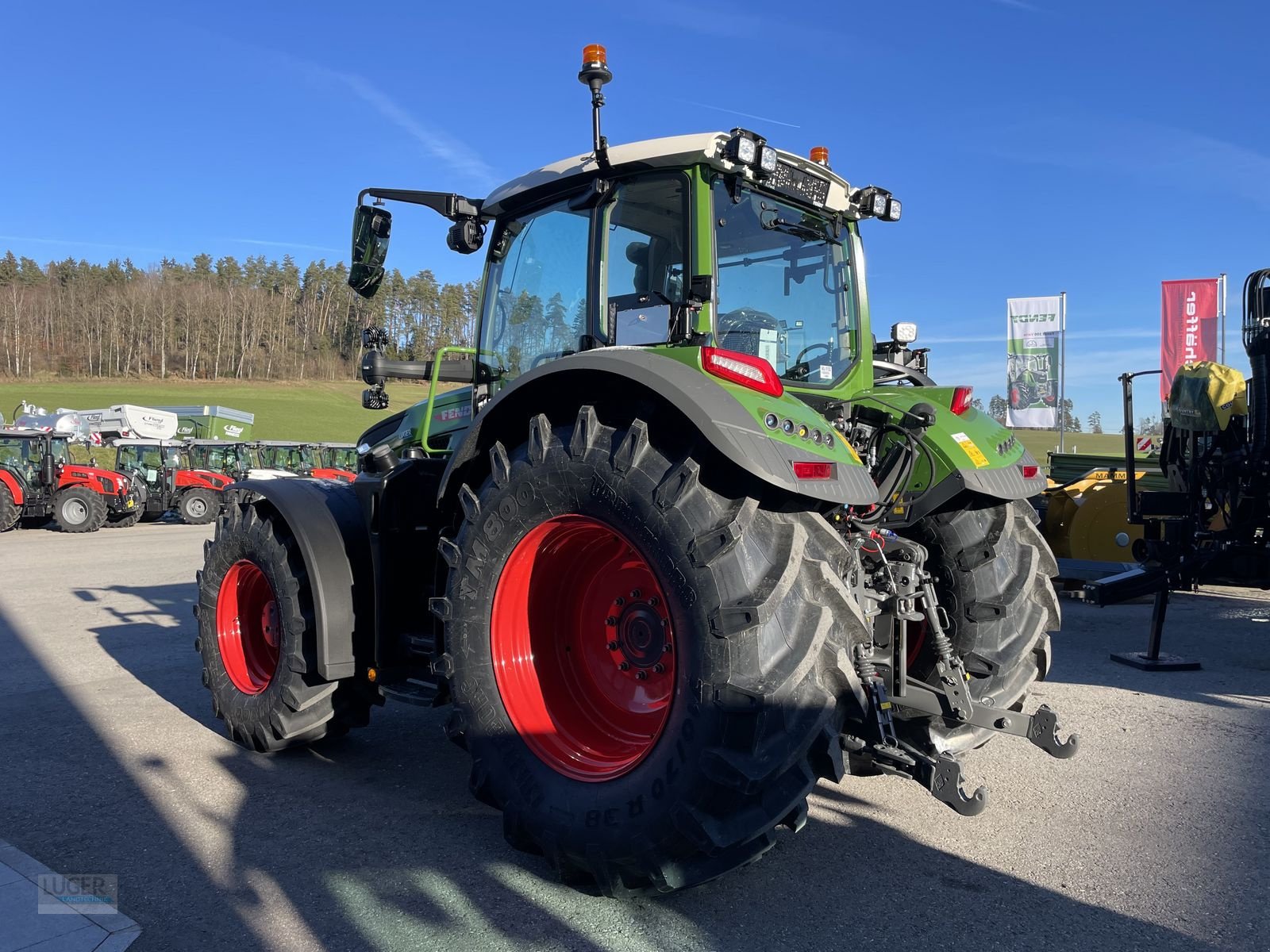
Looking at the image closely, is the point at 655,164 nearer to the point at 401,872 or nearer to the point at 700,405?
the point at 700,405

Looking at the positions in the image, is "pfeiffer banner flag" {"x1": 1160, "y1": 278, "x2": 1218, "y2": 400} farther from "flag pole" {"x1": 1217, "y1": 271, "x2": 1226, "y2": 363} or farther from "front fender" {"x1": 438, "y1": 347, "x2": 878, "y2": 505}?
"front fender" {"x1": 438, "y1": 347, "x2": 878, "y2": 505}

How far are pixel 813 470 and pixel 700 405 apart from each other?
0.37 meters

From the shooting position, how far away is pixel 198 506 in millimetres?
21266

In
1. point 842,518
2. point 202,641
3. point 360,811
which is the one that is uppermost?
point 842,518

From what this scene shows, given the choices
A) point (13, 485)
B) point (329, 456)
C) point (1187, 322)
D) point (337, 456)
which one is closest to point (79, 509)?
point (13, 485)

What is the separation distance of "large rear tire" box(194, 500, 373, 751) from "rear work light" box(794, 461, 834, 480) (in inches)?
94.1

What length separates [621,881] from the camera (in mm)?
2588

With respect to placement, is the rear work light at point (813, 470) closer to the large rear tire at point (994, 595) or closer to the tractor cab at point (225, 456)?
the large rear tire at point (994, 595)

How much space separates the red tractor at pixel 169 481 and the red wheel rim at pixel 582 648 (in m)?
20.0

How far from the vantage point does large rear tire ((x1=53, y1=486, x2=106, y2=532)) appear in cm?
1805

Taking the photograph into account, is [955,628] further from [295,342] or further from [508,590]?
[295,342]

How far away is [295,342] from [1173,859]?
8134 cm

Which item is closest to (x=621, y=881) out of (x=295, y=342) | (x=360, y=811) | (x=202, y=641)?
(x=360, y=811)

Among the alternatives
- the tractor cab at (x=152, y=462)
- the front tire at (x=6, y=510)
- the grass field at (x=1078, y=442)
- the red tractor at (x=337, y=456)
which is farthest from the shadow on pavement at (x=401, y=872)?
the grass field at (x=1078, y=442)
